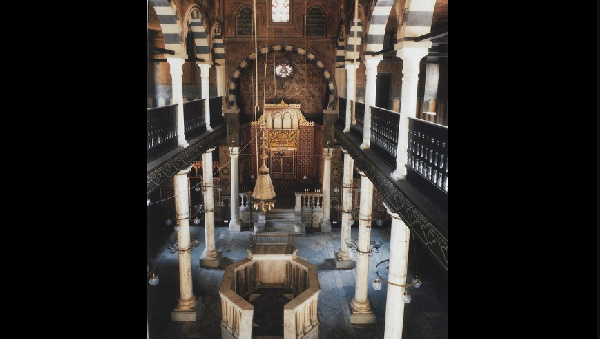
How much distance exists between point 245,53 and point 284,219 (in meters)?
6.16

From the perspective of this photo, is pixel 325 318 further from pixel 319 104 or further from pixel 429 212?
pixel 319 104

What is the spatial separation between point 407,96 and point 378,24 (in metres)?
3.49

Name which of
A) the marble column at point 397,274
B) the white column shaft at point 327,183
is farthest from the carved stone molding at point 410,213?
the white column shaft at point 327,183

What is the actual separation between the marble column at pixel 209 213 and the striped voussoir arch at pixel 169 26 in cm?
341

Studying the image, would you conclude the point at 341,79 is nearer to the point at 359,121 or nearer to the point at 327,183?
the point at 327,183

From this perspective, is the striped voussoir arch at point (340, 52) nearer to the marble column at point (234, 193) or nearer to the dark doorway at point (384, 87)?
the dark doorway at point (384, 87)

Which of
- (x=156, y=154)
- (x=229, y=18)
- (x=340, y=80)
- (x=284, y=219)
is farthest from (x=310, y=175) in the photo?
(x=156, y=154)

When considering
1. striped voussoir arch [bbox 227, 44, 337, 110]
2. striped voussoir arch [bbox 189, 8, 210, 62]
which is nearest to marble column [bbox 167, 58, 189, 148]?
striped voussoir arch [bbox 189, 8, 210, 62]

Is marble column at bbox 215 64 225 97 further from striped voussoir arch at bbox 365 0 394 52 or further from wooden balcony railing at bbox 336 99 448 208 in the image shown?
wooden balcony railing at bbox 336 99 448 208

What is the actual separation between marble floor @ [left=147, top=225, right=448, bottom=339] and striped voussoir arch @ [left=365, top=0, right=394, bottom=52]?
20.6 ft

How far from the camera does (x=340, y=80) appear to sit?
1480cm

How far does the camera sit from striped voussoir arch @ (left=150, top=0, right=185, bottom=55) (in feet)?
28.9

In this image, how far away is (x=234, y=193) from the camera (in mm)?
15070

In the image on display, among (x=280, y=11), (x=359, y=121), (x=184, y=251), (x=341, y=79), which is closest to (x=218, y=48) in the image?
(x=280, y=11)
